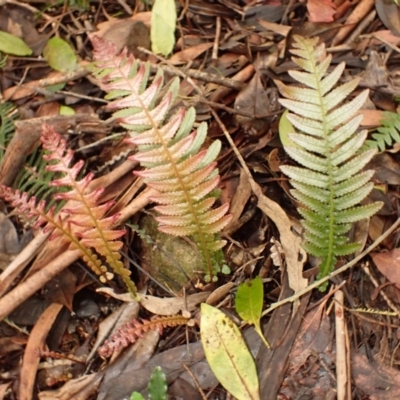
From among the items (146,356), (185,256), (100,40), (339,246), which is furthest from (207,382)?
(100,40)

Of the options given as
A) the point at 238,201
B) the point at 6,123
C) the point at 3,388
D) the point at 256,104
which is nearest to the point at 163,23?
the point at 256,104

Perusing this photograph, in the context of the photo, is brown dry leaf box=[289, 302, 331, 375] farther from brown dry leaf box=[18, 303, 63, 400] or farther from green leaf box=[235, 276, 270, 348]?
brown dry leaf box=[18, 303, 63, 400]

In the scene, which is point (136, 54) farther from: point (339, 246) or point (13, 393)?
point (13, 393)

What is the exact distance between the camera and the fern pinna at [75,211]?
1576 mm

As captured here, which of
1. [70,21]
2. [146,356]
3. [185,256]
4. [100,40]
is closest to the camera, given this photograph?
[100,40]

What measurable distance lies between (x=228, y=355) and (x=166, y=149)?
63 centimetres

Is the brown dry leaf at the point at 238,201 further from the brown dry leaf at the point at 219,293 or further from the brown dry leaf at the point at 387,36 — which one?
the brown dry leaf at the point at 387,36

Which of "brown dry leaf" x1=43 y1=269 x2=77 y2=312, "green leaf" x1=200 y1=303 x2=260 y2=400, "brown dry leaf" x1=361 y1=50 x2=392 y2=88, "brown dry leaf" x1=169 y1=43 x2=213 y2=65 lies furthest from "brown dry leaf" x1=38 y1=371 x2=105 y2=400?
"brown dry leaf" x1=361 y1=50 x2=392 y2=88

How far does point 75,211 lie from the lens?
1.60 meters

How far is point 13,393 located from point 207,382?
2.18 feet

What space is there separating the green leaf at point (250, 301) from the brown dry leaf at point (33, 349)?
646 millimetres

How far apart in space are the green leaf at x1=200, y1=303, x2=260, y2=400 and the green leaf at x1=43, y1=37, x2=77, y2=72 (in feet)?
4.02

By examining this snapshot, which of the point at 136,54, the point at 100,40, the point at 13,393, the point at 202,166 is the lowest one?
the point at 13,393

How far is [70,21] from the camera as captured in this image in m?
2.47
